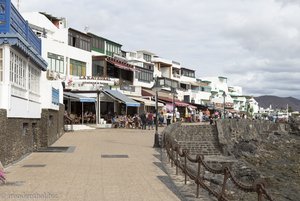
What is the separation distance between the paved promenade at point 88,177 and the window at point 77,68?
26737 mm

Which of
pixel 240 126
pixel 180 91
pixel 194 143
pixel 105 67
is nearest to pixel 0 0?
pixel 194 143

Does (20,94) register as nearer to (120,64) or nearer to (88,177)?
(88,177)

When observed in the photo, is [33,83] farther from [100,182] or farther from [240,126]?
[240,126]

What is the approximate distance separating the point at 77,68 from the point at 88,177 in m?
34.7

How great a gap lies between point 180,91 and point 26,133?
2354 inches

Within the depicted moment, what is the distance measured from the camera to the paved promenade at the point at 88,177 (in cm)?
1014

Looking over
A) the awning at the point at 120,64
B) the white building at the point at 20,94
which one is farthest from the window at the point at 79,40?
the white building at the point at 20,94

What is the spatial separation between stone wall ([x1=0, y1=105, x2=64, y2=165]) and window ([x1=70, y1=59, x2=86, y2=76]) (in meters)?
20.7

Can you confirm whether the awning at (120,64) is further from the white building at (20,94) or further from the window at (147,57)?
the white building at (20,94)

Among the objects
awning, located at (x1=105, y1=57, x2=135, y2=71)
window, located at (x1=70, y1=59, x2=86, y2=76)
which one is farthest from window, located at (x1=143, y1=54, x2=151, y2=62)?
window, located at (x1=70, y1=59, x2=86, y2=76)

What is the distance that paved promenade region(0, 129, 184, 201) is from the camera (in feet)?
33.3

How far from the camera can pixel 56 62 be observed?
43.0m

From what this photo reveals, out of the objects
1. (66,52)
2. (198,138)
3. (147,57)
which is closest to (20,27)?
(198,138)

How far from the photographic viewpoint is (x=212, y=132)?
39.7 meters
